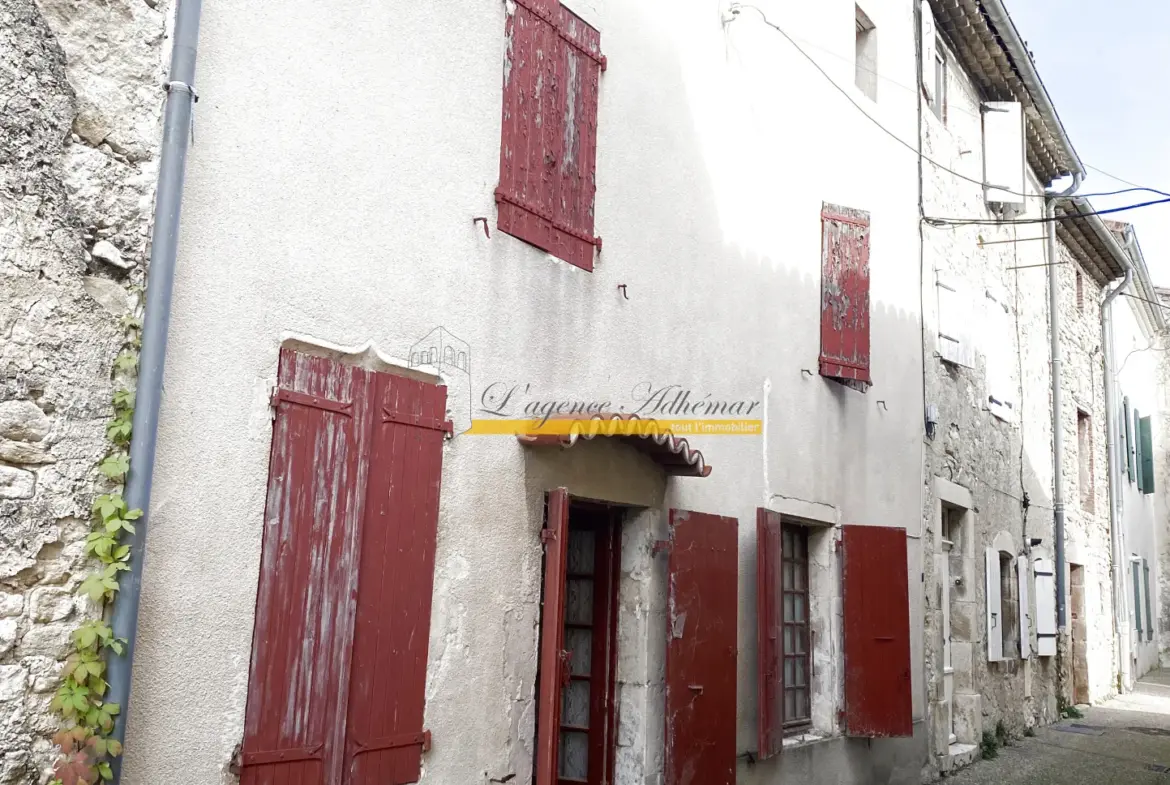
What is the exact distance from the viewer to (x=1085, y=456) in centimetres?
1466

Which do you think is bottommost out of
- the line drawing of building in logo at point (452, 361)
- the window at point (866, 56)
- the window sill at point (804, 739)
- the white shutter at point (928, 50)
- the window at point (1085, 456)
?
the window sill at point (804, 739)

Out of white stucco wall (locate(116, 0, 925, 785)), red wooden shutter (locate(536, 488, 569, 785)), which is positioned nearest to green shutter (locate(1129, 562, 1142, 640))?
white stucco wall (locate(116, 0, 925, 785))

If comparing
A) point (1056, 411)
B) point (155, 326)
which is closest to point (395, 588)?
point (155, 326)

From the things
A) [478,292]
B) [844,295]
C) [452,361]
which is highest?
[844,295]

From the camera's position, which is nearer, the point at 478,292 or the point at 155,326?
the point at 155,326

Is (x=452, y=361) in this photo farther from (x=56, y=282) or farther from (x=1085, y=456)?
(x=1085, y=456)

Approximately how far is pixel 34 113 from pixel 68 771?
1908mm

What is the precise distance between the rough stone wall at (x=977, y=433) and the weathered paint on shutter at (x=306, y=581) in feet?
19.3

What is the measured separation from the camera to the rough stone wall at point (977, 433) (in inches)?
357

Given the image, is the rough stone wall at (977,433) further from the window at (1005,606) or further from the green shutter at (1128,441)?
the green shutter at (1128,441)

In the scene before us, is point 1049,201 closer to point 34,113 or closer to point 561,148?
point 561,148

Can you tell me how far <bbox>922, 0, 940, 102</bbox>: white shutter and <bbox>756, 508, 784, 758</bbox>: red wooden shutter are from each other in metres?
4.91

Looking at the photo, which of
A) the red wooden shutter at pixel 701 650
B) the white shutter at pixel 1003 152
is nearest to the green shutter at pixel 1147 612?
the white shutter at pixel 1003 152

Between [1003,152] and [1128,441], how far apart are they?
8722 millimetres
